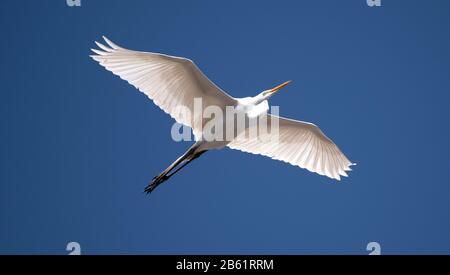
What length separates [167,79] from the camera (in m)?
10.9

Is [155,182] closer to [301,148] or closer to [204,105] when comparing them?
[204,105]

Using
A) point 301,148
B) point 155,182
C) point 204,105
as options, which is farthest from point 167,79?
point 301,148

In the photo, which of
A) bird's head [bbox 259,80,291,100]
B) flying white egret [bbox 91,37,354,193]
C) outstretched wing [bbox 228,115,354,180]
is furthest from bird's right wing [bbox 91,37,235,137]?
outstretched wing [bbox 228,115,354,180]

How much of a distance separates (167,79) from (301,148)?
302 cm

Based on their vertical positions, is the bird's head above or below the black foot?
above

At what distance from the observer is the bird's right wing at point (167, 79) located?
10.5 m

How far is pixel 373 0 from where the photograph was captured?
427 inches

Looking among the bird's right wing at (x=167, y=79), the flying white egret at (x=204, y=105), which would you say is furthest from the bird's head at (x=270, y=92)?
the bird's right wing at (x=167, y=79)

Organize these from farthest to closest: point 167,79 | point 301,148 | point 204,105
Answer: point 301,148, point 204,105, point 167,79

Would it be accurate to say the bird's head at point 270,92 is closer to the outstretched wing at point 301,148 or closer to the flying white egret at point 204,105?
the flying white egret at point 204,105

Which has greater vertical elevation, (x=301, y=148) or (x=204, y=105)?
(x=204, y=105)

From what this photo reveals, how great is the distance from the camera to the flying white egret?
10.6 metres

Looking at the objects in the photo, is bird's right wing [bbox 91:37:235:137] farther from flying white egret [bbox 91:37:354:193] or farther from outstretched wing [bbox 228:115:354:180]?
outstretched wing [bbox 228:115:354:180]
